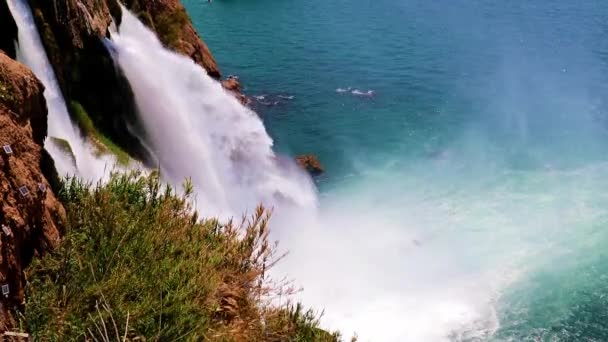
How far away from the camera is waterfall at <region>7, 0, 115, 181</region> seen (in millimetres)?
22516

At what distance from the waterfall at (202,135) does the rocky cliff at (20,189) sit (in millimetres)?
13565

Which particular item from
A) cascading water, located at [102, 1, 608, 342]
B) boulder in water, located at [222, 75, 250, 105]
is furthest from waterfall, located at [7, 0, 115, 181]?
boulder in water, located at [222, 75, 250, 105]

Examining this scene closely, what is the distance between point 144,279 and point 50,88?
519 inches

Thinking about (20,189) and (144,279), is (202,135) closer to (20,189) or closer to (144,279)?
(20,189)

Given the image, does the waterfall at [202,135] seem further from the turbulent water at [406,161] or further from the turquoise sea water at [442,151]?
the turquoise sea water at [442,151]

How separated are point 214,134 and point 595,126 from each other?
35725 mm

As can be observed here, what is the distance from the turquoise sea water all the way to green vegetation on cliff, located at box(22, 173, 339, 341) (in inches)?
558

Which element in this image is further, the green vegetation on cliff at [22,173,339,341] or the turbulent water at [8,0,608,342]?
the turbulent water at [8,0,608,342]

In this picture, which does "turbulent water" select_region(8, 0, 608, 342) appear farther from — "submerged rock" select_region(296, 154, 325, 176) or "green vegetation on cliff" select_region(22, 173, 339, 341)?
"green vegetation on cliff" select_region(22, 173, 339, 341)

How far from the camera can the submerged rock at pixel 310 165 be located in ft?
138

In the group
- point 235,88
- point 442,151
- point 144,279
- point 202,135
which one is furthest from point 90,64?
point 442,151

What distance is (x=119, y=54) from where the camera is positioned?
2927 centimetres

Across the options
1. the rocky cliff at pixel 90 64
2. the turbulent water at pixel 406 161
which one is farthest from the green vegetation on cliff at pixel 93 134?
the turbulent water at pixel 406 161

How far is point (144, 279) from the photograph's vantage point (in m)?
13.4
